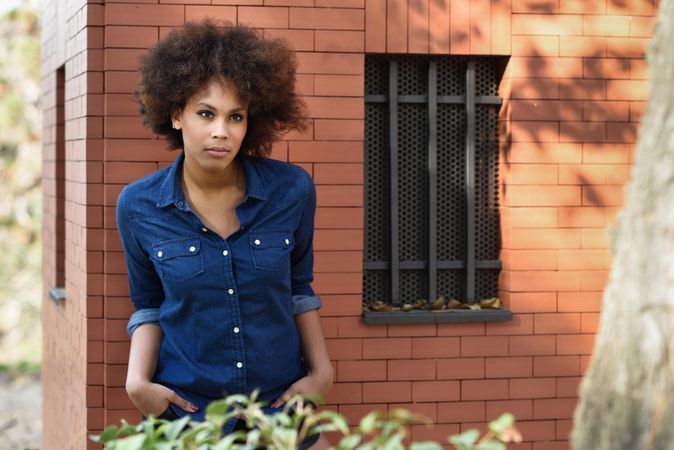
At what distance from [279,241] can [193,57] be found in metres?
0.77

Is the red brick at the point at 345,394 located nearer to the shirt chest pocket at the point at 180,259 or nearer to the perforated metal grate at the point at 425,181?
the perforated metal grate at the point at 425,181

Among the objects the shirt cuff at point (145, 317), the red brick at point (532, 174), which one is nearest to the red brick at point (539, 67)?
the red brick at point (532, 174)

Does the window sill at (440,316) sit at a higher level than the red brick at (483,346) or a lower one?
higher

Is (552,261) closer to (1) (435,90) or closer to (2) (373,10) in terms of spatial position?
(1) (435,90)

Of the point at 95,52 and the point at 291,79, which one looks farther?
the point at 95,52

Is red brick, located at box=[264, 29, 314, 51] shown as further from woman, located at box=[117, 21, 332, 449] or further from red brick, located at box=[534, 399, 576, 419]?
red brick, located at box=[534, 399, 576, 419]

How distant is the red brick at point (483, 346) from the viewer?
236 inches

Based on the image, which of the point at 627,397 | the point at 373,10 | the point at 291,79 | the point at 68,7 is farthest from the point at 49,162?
the point at 627,397

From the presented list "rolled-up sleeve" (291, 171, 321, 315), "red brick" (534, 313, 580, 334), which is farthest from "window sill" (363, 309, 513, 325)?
"rolled-up sleeve" (291, 171, 321, 315)

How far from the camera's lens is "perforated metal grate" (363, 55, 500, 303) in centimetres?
606

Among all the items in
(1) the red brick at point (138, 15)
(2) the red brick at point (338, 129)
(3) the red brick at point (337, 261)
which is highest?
(1) the red brick at point (138, 15)

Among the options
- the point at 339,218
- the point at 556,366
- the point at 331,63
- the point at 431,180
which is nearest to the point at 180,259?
the point at 339,218

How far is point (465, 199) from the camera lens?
20.1 feet

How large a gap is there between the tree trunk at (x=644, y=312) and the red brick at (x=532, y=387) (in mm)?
3393
